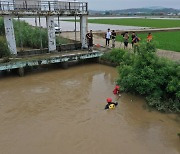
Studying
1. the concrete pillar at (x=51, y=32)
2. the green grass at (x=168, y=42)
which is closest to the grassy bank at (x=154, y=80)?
the green grass at (x=168, y=42)

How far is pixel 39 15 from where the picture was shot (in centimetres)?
1470

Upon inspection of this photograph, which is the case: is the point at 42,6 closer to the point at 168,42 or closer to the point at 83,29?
the point at 83,29

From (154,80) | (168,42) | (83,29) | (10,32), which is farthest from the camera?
(168,42)

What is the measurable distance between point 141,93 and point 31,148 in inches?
218

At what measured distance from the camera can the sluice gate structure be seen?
44.2ft

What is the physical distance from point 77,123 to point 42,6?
9390mm

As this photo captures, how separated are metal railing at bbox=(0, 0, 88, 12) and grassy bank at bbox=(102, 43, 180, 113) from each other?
7.40 metres

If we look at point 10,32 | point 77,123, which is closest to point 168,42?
point 10,32

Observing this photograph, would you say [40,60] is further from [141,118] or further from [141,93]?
[141,118]

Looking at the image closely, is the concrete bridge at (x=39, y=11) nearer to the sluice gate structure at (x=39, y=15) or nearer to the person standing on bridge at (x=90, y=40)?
the sluice gate structure at (x=39, y=15)

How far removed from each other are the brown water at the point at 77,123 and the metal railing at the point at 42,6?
4849mm

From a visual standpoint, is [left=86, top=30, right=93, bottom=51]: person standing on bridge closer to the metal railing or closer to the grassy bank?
the metal railing

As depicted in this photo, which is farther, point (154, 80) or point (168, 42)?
point (168, 42)

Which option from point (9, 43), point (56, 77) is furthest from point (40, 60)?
point (9, 43)
